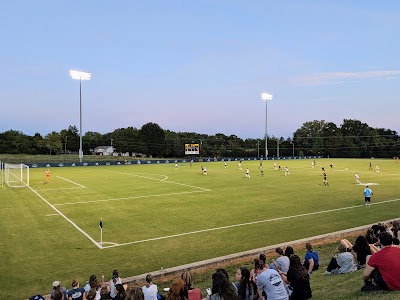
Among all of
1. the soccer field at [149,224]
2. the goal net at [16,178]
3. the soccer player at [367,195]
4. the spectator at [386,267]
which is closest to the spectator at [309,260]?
the spectator at [386,267]

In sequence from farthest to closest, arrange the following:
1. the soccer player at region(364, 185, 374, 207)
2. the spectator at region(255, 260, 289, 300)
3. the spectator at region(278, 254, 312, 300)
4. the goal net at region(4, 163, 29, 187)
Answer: the goal net at region(4, 163, 29, 187), the soccer player at region(364, 185, 374, 207), the spectator at region(278, 254, 312, 300), the spectator at region(255, 260, 289, 300)

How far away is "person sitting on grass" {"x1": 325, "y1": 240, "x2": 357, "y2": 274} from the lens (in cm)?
1021

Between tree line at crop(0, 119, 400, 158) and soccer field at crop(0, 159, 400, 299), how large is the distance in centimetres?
9073

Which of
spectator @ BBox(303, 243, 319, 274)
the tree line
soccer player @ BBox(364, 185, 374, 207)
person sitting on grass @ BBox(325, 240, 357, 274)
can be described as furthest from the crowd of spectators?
the tree line

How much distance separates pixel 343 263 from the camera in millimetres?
10289

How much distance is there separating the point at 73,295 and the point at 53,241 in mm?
8647

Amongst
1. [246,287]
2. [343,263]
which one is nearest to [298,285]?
[246,287]

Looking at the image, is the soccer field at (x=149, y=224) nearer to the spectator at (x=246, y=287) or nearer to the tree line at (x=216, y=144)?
the spectator at (x=246, y=287)

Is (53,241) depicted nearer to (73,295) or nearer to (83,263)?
(83,263)

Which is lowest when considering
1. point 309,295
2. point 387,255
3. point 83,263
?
point 83,263

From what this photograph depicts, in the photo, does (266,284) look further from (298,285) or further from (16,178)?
(16,178)

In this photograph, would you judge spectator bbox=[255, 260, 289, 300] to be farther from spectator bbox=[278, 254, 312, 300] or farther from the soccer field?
the soccer field

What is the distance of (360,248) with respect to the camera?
10.4 metres

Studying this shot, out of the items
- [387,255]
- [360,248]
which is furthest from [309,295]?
[360,248]
